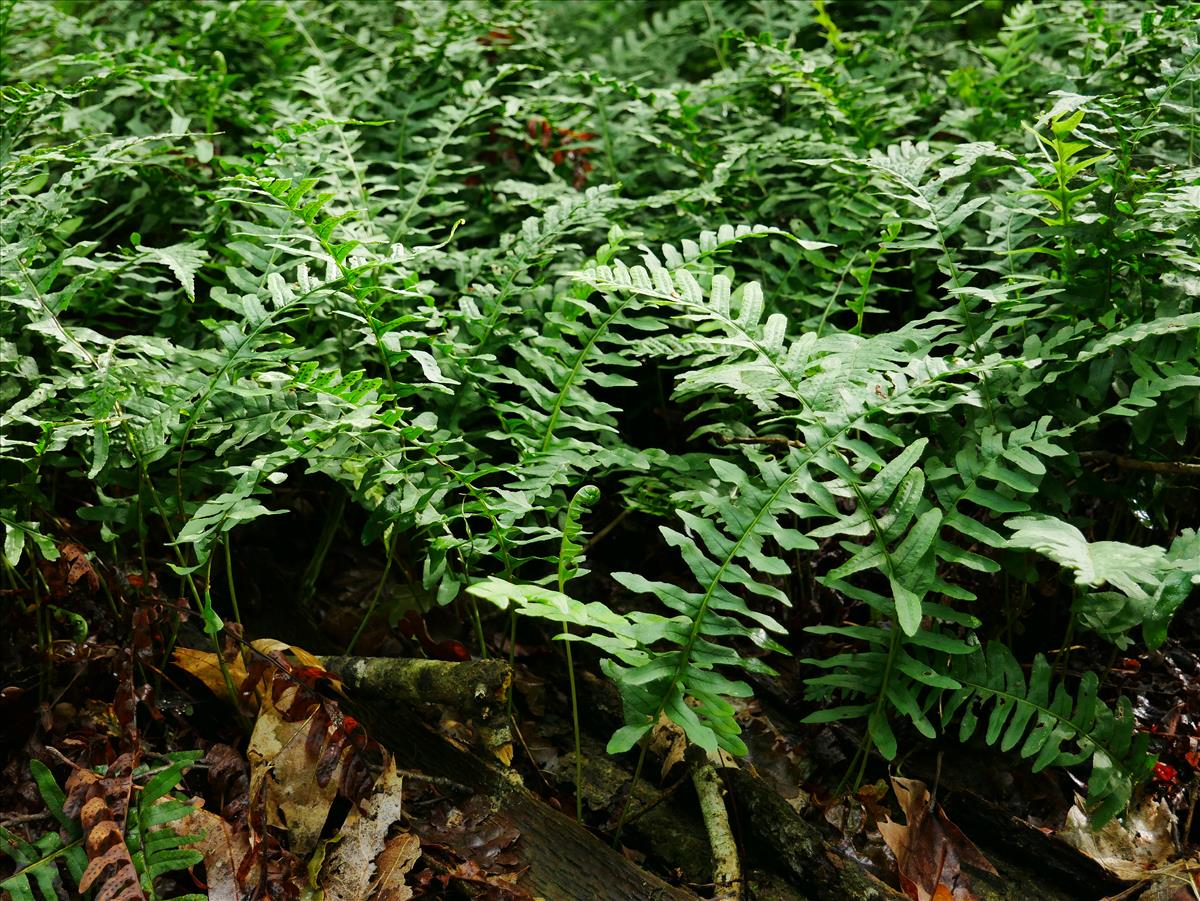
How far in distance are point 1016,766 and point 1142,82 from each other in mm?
2395

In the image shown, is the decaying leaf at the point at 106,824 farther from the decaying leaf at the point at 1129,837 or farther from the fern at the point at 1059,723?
the decaying leaf at the point at 1129,837

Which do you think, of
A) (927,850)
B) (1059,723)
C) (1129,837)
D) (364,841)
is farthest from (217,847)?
(1129,837)

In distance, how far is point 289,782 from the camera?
6.82ft

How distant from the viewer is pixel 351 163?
3.03 m

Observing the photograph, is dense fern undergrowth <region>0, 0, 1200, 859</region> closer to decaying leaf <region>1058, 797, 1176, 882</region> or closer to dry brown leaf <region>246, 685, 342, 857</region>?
decaying leaf <region>1058, 797, 1176, 882</region>

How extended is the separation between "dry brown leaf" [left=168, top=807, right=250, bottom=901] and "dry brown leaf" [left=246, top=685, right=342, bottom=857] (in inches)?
2.9

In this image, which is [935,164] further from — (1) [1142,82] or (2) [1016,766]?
(2) [1016,766]

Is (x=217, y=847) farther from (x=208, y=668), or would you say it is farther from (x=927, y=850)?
(x=927, y=850)

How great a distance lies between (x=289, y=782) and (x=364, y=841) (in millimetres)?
212

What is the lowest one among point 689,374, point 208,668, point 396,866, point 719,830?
point 719,830

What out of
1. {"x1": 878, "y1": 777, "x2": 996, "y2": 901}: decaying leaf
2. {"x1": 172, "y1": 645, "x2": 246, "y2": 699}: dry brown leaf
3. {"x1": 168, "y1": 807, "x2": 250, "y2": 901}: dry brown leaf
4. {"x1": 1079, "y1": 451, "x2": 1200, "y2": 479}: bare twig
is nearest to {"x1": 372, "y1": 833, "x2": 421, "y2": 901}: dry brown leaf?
{"x1": 168, "y1": 807, "x2": 250, "y2": 901}: dry brown leaf

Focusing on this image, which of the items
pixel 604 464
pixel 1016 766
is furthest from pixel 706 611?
pixel 1016 766

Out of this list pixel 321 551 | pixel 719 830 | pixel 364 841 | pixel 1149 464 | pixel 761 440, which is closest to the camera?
pixel 364 841

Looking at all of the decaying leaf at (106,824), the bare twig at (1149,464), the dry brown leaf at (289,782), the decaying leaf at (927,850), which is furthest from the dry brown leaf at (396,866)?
the bare twig at (1149,464)
